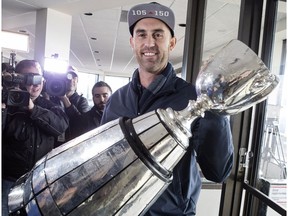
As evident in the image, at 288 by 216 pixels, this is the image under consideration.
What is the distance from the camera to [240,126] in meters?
1.43

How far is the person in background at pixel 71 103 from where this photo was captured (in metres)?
1.65

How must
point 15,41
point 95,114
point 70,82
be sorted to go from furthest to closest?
point 95,114 → point 70,82 → point 15,41

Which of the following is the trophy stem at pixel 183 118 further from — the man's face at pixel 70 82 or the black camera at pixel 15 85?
the man's face at pixel 70 82

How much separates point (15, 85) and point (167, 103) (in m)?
0.73

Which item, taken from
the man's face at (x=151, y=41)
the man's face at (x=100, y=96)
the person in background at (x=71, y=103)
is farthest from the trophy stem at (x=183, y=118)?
the man's face at (x=100, y=96)

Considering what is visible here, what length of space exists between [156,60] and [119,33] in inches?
174

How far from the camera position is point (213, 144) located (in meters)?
0.51

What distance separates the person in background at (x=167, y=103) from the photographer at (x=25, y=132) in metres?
0.61

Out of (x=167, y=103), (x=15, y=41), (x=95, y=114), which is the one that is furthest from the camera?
(x=95, y=114)

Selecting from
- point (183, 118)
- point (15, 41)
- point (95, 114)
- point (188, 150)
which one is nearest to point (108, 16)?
point (95, 114)

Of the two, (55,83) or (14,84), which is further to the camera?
(55,83)

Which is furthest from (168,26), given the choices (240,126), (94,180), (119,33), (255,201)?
(119,33)

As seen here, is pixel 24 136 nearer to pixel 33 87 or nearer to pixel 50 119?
pixel 50 119

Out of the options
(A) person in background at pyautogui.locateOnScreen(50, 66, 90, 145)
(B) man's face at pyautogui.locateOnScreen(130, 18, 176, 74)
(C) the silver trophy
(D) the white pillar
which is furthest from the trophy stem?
(D) the white pillar
